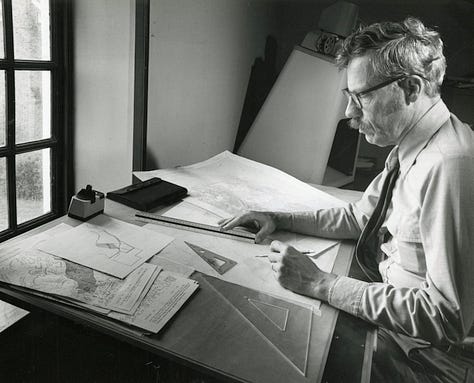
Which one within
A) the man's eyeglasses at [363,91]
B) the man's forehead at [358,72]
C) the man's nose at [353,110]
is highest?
the man's forehead at [358,72]

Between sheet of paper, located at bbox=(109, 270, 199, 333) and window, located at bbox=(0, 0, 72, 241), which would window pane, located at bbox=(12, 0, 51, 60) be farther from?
sheet of paper, located at bbox=(109, 270, 199, 333)

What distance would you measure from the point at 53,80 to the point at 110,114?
0.25m

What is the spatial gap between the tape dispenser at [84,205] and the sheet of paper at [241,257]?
0.50 ft

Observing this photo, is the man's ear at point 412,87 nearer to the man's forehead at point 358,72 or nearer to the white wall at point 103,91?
the man's forehead at point 358,72

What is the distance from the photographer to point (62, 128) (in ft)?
5.96

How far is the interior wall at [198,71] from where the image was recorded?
6.05 ft

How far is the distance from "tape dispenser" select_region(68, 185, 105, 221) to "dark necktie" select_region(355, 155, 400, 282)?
2.40ft

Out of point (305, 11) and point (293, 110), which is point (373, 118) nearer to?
point (293, 110)

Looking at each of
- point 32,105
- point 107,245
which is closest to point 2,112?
point 32,105

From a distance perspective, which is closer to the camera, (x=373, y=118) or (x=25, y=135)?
(x=373, y=118)

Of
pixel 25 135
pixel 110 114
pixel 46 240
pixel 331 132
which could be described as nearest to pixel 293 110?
pixel 331 132

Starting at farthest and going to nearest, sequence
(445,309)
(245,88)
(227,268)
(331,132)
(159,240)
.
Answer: (245,88) → (331,132) → (159,240) → (227,268) → (445,309)

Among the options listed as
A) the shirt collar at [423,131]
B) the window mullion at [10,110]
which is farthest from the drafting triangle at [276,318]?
the window mullion at [10,110]

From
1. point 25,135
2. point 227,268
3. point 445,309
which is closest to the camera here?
point 445,309
